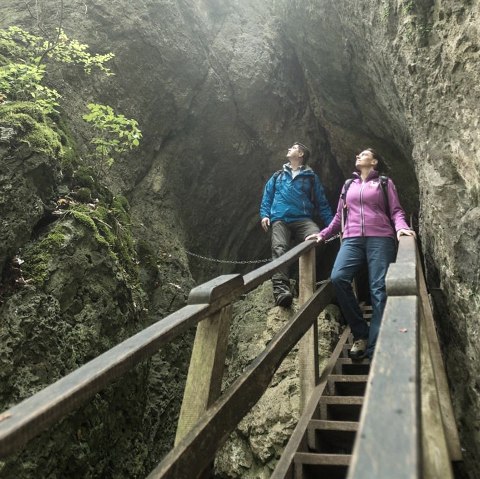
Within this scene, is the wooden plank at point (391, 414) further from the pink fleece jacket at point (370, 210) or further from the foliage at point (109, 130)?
the foliage at point (109, 130)

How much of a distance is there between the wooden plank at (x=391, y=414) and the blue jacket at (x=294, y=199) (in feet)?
18.2

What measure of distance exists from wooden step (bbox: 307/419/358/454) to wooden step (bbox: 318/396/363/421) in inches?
10.3

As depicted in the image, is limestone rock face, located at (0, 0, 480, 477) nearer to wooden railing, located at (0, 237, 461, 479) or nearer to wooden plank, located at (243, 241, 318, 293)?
wooden railing, located at (0, 237, 461, 479)

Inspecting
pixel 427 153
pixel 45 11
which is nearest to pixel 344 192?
pixel 427 153

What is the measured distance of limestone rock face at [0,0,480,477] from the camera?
12.9ft

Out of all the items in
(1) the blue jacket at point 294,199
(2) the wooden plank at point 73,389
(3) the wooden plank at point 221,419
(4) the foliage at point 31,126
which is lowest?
(3) the wooden plank at point 221,419

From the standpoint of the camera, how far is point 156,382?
239 inches

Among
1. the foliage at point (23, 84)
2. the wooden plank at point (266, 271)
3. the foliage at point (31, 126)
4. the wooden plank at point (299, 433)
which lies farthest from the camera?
the foliage at point (23, 84)

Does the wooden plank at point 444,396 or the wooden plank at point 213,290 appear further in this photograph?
the wooden plank at point 444,396

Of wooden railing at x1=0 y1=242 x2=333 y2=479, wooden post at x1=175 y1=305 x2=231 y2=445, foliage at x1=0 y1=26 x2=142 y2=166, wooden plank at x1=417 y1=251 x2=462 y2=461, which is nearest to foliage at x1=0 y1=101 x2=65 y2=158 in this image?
foliage at x1=0 y1=26 x2=142 y2=166

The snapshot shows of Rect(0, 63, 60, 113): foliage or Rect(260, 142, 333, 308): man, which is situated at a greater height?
Rect(0, 63, 60, 113): foliage

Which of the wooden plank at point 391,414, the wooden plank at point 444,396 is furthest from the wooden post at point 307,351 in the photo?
the wooden plank at point 391,414

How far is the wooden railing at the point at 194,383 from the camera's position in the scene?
149 centimetres

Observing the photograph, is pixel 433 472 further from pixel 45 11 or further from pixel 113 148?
pixel 45 11
